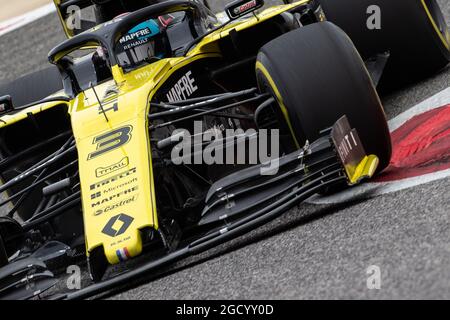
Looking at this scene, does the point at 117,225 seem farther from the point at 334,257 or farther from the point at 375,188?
the point at 375,188

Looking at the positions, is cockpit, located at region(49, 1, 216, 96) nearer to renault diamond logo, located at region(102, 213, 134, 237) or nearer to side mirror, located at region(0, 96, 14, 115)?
side mirror, located at region(0, 96, 14, 115)

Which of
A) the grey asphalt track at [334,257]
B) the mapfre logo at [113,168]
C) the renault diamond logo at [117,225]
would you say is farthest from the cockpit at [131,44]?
the grey asphalt track at [334,257]

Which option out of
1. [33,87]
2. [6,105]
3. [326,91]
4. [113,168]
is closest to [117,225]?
[113,168]

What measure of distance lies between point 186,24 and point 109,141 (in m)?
1.74

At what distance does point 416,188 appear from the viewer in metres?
5.00

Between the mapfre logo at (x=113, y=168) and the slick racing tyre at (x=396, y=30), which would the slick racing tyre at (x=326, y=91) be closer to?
the mapfre logo at (x=113, y=168)

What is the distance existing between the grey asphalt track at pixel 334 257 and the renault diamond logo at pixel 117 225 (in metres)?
0.32

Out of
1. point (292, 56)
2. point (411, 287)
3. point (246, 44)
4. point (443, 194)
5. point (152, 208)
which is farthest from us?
point (246, 44)

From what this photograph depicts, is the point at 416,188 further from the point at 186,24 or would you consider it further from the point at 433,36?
the point at 186,24

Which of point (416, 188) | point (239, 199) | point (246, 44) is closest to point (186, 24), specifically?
point (246, 44)

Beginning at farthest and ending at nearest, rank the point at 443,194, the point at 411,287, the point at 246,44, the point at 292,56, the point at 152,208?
the point at 246,44 → the point at 292,56 → the point at 152,208 → the point at 443,194 → the point at 411,287

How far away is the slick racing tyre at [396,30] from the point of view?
22.2 feet

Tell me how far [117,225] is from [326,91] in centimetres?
139

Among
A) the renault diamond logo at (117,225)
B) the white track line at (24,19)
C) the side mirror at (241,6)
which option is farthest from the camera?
the white track line at (24,19)
